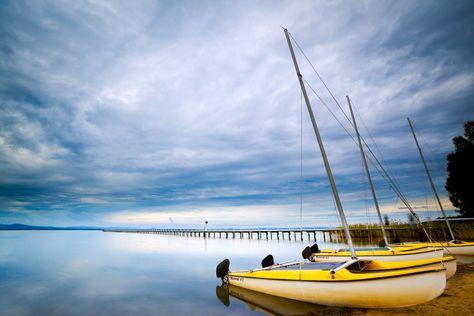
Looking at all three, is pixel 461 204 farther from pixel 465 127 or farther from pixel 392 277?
pixel 392 277

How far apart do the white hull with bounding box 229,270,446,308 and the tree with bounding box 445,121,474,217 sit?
2944 centimetres

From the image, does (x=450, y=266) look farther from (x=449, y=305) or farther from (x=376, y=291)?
(x=376, y=291)

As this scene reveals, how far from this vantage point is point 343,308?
780 centimetres

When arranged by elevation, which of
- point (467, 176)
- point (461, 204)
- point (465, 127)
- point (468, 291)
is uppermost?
point (465, 127)

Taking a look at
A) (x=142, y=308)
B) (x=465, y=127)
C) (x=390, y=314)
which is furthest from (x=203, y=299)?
(x=465, y=127)

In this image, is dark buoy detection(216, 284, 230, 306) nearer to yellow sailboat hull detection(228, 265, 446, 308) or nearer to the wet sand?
yellow sailboat hull detection(228, 265, 446, 308)

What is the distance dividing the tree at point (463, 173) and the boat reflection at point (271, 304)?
29.6 metres

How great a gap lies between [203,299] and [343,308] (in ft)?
23.5

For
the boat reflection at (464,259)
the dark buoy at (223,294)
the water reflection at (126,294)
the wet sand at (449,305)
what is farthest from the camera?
the boat reflection at (464,259)

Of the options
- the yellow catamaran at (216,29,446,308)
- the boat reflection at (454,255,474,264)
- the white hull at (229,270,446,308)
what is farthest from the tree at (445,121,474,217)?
the white hull at (229,270,446,308)

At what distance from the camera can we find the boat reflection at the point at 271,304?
7988 mm

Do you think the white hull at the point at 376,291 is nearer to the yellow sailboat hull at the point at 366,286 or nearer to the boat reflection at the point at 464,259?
the yellow sailboat hull at the point at 366,286

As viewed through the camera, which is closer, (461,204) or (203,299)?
(203,299)

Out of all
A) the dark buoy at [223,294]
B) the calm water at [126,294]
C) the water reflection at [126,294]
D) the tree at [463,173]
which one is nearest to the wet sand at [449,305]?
the water reflection at [126,294]
